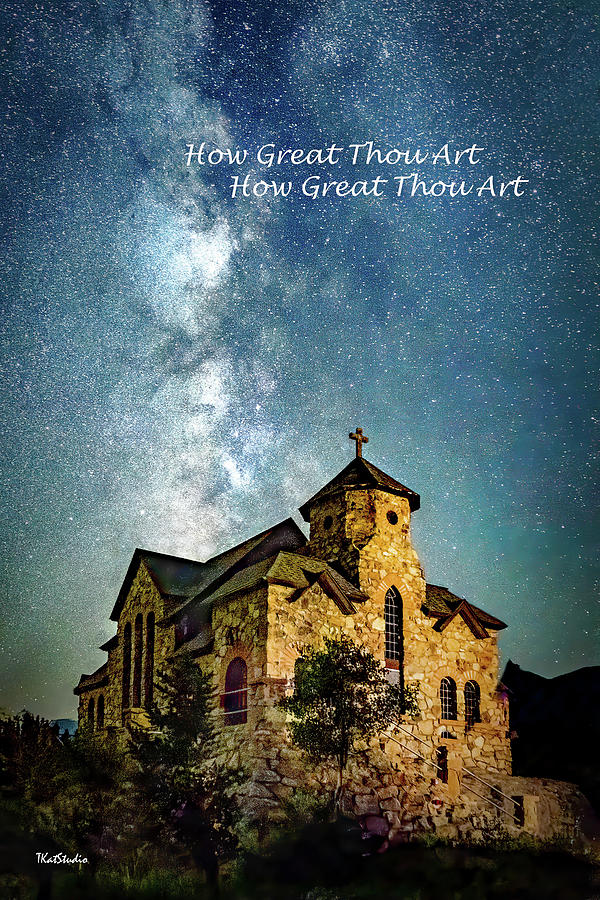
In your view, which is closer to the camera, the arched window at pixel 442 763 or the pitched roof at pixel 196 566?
the arched window at pixel 442 763

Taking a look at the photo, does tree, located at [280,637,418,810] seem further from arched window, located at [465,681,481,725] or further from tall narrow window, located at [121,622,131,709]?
tall narrow window, located at [121,622,131,709]

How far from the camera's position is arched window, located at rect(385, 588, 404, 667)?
26109 mm

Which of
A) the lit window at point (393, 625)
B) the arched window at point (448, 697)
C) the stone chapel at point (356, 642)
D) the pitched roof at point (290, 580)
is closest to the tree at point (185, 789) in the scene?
the stone chapel at point (356, 642)

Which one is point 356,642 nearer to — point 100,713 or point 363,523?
point 363,523

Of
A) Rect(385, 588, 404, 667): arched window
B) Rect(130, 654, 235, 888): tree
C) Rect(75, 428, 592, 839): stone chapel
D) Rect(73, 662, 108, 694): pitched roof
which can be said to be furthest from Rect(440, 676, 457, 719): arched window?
Rect(73, 662, 108, 694): pitched roof

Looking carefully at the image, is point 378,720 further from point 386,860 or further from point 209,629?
point 209,629

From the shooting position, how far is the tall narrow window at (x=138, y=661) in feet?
98.7

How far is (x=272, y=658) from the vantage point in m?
21.5

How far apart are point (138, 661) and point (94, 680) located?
568cm

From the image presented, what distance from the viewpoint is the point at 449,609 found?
28.5 meters

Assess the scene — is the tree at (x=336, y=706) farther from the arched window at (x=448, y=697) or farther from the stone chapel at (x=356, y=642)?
the arched window at (x=448, y=697)

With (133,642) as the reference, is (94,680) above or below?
below

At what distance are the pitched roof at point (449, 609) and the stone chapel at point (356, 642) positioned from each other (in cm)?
7

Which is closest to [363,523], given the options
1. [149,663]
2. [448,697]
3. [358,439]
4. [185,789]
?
[358,439]
